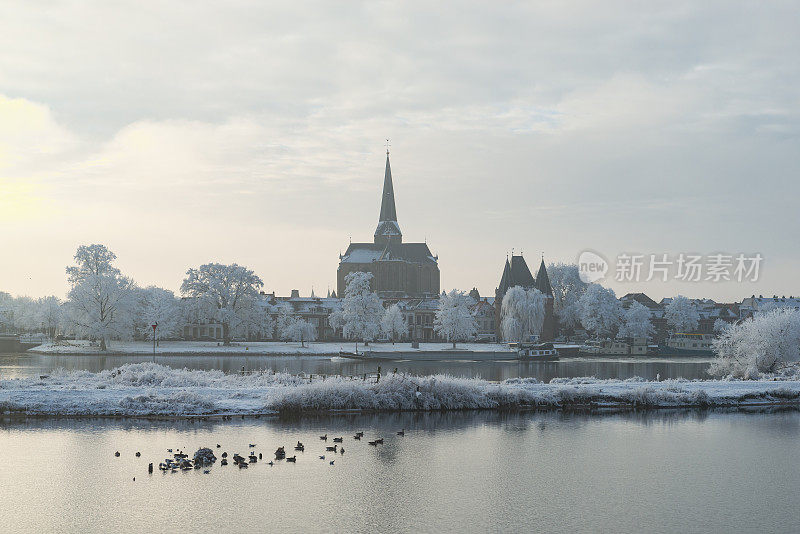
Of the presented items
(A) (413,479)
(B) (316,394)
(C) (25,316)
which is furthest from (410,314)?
(A) (413,479)

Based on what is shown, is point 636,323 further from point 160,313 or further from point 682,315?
point 160,313

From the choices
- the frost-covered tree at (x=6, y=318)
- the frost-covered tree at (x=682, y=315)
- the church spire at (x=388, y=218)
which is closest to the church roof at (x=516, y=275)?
the frost-covered tree at (x=682, y=315)

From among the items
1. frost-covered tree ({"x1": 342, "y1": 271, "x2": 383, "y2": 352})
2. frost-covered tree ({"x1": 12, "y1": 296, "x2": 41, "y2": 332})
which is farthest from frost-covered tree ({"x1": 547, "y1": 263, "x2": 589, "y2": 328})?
frost-covered tree ({"x1": 12, "y1": 296, "x2": 41, "y2": 332})

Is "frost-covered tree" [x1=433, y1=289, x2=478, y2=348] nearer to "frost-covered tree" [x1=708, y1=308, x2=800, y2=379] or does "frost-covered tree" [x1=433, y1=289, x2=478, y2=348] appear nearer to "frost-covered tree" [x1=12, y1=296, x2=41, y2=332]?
"frost-covered tree" [x1=708, y1=308, x2=800, y2=379]

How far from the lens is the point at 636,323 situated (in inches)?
4953

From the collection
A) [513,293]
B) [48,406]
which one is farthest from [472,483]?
[513,293]

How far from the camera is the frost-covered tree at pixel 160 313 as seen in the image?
10462 cm

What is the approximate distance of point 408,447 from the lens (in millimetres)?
29906

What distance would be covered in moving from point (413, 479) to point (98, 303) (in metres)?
73.2

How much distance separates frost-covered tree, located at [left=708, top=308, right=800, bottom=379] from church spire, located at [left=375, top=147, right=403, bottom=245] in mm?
112891

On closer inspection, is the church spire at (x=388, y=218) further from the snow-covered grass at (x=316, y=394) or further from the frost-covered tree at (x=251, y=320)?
the snow-covered grass at (x=316, y=394)

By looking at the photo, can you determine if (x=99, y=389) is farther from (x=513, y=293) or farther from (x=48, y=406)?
(x=513, y=293)

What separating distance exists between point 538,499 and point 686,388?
27.0m

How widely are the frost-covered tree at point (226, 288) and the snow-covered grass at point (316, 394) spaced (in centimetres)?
5250
